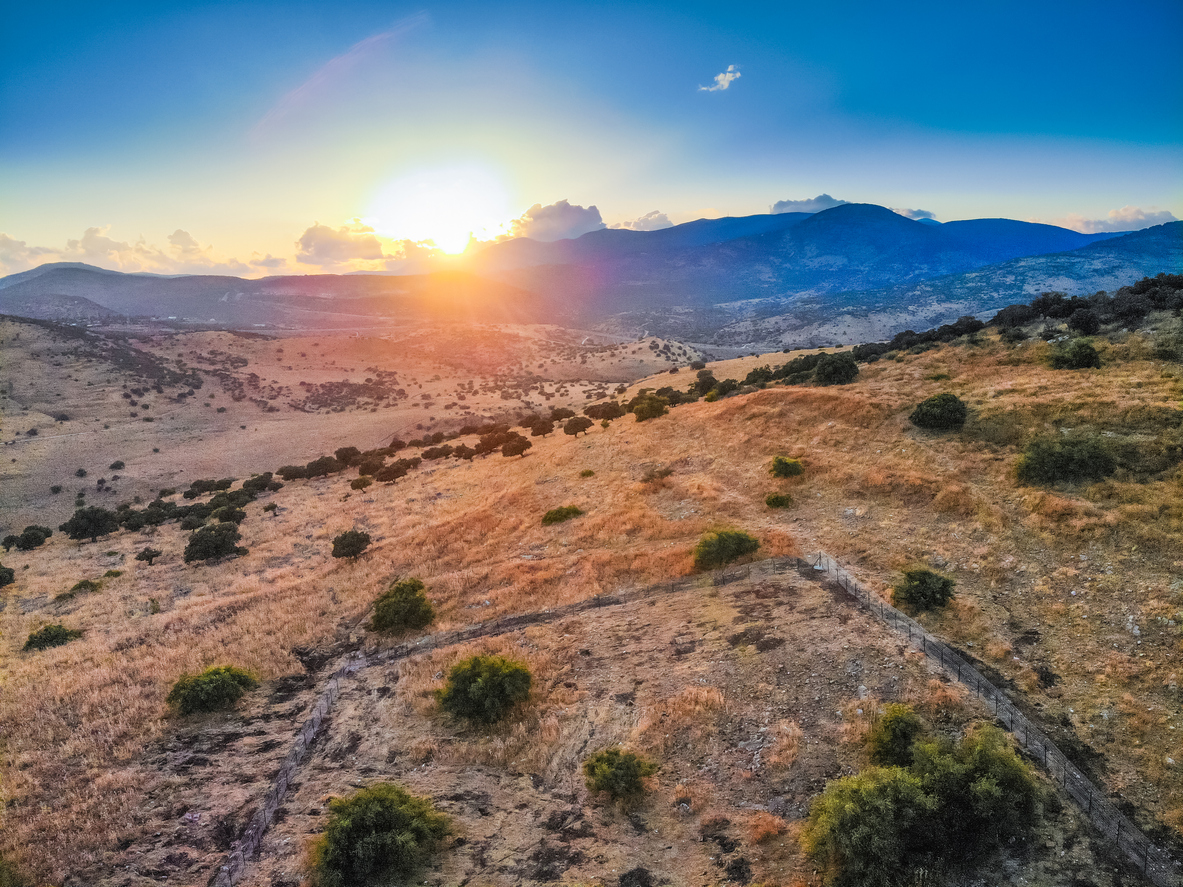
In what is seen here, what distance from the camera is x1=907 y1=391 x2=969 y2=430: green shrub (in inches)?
939

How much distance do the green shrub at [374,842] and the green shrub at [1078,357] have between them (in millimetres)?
33122

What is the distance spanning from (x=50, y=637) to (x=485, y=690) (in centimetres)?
2005

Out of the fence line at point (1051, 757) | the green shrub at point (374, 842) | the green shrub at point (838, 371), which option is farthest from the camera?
the green shrub at point (838, 371)

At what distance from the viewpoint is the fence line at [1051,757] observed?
26.8ft

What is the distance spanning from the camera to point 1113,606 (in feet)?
43.4

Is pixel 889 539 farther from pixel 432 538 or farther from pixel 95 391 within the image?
pixel 95 391

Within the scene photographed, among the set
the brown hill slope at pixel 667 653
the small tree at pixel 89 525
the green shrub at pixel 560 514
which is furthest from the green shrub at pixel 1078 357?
the small tree at pixel 89 525

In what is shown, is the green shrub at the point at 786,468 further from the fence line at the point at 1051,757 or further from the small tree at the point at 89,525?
the small tree at the point at 89,525

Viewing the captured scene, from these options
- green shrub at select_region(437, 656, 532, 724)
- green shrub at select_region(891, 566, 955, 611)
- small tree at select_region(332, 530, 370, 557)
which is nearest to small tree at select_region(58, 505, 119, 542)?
small tree at select_region(332, 530, 370, 557)

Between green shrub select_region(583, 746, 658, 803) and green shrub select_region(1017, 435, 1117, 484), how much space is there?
1779cm

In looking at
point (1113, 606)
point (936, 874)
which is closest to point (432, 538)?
point (936, 874)

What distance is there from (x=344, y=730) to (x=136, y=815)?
14.1 ft

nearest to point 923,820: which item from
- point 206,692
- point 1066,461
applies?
point 1066,461

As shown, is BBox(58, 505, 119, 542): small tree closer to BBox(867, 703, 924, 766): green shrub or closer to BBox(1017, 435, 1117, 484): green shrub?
BBox(867, 703, 924, 766): green shrub
